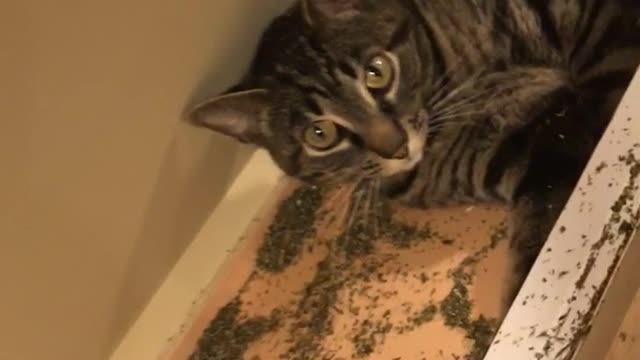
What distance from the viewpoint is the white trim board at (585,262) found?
38.3 inches

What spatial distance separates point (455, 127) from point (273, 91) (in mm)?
245

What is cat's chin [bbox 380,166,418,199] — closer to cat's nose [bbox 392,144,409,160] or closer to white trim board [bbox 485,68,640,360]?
cat's nose [bbox 392,144,409,160]

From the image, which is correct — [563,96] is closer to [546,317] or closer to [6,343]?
[546,317]

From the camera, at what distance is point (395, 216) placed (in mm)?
1551

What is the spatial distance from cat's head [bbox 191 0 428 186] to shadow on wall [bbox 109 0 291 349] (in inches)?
2.2

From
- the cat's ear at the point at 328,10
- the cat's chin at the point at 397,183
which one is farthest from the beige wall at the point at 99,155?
the cat's chin at the point at 397,183

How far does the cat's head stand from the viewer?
1.31 meters

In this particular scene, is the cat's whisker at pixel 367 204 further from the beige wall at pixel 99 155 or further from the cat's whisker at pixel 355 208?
the beige wall at pixel 99 155

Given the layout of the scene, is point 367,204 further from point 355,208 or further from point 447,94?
point 447,94

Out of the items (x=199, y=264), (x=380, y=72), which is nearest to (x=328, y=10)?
(x=380, y=72)

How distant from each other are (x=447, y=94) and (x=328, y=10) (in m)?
0.20

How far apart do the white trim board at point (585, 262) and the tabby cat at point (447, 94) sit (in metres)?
0.33

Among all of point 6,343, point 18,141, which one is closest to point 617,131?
point 18,141

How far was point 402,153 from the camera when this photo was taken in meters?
1.32
